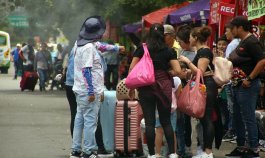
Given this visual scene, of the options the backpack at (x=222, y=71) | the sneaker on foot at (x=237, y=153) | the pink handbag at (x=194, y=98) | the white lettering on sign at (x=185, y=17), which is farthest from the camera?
the white lettering on sign at (x=185, y=17)

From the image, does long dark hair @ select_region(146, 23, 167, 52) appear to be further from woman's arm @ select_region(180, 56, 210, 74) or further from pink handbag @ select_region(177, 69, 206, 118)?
pink handbag @ select_region(177, 69, 206, 118)

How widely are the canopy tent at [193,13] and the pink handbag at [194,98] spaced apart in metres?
9.78

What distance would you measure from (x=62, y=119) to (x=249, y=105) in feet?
26.3

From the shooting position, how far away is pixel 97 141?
1273 cm

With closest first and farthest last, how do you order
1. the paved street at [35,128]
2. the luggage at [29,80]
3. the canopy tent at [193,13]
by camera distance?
the paved street at [35,128], the canopy tent at [193,13], the luggage at [29,80]

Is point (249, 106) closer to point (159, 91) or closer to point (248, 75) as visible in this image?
point (248, 75)

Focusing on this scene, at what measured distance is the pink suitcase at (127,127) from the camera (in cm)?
1252

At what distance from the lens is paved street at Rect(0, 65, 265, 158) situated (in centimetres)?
1312

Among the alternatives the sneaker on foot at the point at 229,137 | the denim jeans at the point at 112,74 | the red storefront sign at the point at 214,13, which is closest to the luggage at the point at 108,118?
the sneaker on foot at the point at 229,137

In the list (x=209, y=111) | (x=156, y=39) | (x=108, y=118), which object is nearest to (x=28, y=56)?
(x=108, y=118)

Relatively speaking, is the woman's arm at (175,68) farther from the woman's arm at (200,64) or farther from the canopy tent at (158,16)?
the canopy tent at (158,16)

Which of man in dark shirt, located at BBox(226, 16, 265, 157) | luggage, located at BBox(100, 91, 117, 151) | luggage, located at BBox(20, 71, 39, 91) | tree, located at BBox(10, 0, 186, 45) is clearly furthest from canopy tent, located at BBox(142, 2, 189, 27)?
man in dark shirt, located at BBox(226, 16, 265, 157)

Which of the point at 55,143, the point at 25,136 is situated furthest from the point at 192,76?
the point at 25,136

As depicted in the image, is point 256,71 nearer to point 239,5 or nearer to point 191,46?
point 191,46
